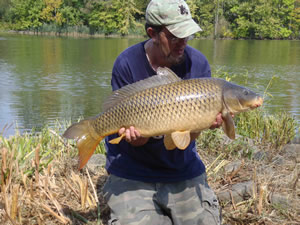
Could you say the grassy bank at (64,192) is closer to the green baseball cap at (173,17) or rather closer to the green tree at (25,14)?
the green baseball cap at (173,17)

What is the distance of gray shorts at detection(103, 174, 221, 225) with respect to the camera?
2098 millimetres

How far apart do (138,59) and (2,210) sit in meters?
1.21

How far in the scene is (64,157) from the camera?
296cm

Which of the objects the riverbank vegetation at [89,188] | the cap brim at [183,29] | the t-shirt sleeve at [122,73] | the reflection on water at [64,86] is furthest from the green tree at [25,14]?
the cap brim at [183,29]

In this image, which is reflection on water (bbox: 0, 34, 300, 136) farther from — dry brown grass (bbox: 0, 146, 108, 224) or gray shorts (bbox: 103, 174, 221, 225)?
dry brown grass (bbox: 0, 146, 108, 224)

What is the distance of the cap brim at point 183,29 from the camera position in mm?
1972

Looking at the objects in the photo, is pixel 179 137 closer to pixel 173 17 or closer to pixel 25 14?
pixel 173 17

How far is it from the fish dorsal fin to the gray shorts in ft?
1.66

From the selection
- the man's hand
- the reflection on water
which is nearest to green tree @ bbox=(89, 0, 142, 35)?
the reflection on water

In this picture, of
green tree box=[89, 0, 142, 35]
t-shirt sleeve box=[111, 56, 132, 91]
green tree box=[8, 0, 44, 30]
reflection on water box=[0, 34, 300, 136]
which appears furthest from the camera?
green tree box=[89, 0, 142, 35]

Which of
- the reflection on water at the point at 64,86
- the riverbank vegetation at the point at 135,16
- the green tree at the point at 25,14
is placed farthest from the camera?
the riverbank vegetation at the point at 135,16

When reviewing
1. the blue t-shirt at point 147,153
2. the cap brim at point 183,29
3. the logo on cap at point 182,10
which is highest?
the logo on cap at point 182,10

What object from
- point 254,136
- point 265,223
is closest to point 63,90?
point 254,136

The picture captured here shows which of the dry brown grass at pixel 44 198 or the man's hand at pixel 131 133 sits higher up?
the man's hand at pixel 131 133
